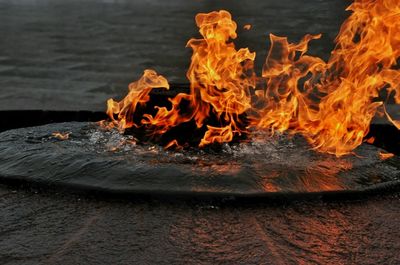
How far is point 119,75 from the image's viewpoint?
344 inches

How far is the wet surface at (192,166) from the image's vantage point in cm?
406

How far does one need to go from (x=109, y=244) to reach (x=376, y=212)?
190cm

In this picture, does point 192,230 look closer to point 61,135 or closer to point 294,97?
point 61,135

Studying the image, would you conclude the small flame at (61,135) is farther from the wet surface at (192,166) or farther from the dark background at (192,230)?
the dark background at (192,230)

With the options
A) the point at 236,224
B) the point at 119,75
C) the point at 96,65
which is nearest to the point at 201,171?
the point at 236,224

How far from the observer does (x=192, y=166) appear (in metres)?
4.41

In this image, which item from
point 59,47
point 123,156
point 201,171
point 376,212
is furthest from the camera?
point 59,47

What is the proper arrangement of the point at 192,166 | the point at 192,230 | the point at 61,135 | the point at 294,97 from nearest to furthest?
the point at 192,230 → the point at 192,166 → the point at 61,135 → the point at 294,97

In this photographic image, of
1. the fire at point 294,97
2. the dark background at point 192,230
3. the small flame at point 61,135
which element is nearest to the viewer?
the dark background at point 192,230

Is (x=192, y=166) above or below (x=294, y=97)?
below

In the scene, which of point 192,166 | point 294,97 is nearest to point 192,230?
point 192,166

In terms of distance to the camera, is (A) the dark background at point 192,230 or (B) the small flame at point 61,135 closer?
(A) the dark background at point 192,230

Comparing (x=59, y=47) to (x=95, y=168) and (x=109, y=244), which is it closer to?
(x=95, y=168)

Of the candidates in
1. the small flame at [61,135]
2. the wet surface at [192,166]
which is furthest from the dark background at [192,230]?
the small flame at [61,135]
